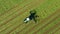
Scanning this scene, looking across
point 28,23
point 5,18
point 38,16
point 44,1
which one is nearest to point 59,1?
point 44,1

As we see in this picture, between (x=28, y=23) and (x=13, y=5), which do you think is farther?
(x=13, y=5)

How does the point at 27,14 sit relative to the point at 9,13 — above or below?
below

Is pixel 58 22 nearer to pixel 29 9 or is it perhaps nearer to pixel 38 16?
pixel 38 16

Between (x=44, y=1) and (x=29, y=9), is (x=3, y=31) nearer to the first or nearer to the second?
(x=29, y=9)

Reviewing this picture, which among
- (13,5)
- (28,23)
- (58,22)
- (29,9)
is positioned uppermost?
(13,5)

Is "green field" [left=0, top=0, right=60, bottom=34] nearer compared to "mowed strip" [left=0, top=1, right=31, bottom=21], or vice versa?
"green field" [left=0, top=0, right=60, bottom=34]

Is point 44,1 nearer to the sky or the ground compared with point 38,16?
nearer to the sky

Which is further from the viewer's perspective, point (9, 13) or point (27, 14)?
point (9, 13)

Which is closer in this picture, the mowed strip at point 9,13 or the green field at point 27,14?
the green field at point 27,14
